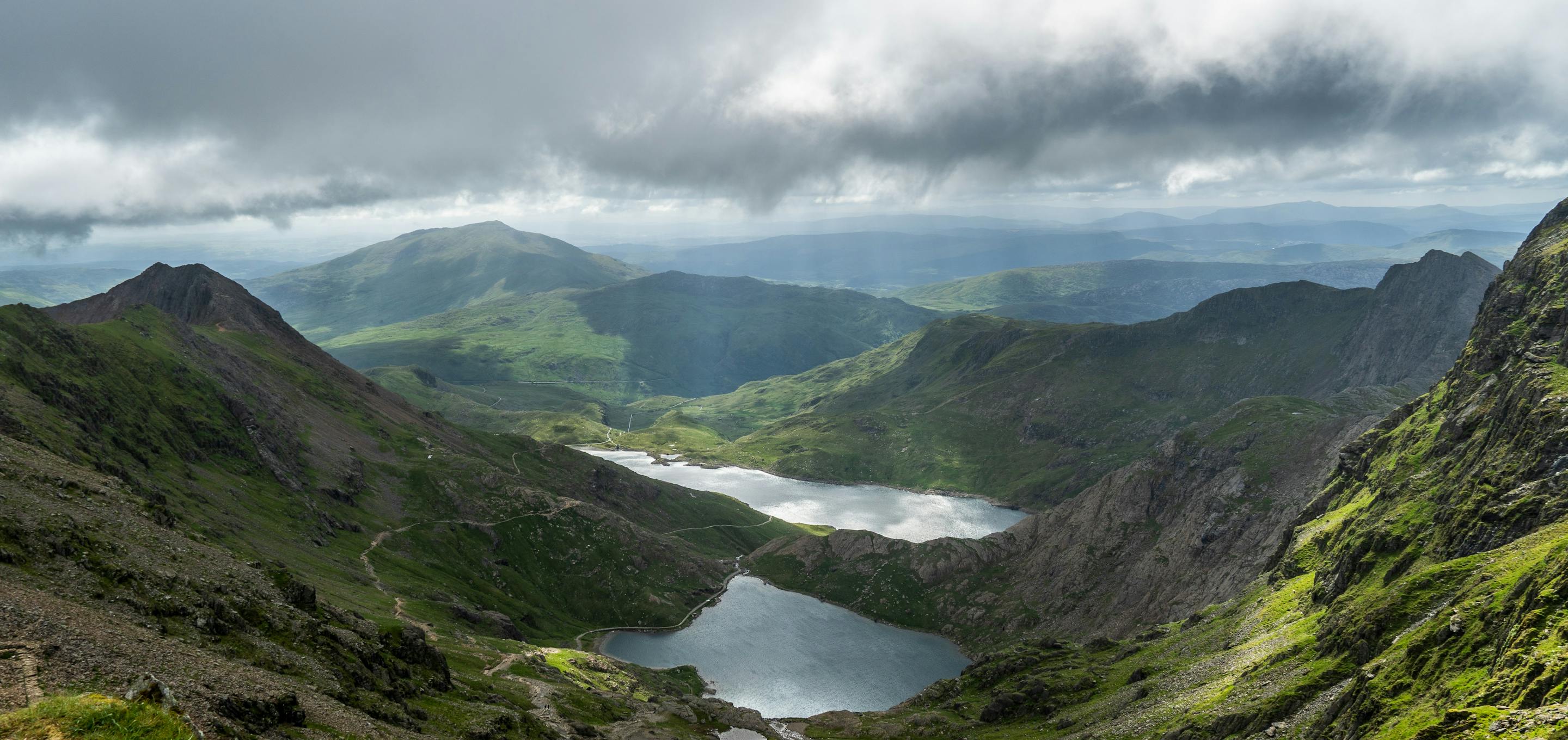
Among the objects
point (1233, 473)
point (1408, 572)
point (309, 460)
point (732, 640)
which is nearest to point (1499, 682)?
point (1408, 572)

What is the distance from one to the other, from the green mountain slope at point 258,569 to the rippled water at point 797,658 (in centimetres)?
1016

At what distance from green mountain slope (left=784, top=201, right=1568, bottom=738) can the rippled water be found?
69.6 feet

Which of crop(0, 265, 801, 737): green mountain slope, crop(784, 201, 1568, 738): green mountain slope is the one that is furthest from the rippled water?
crop(784, 201, 1568, 738): green mountain slope

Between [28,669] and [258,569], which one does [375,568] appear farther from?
[28,669]

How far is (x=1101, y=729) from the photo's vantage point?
310 ft

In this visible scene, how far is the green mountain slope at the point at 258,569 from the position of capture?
55.6 meters

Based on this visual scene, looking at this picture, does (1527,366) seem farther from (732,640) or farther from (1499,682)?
(732,640)

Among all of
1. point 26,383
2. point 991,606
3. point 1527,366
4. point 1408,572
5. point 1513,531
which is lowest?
point 991,606

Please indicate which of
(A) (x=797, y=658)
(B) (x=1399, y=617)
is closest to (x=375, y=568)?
(A) (x=797, y=658)

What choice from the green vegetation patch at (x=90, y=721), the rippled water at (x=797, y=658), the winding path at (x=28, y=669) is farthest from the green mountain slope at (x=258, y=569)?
the rippled water at (x=797, y=658)

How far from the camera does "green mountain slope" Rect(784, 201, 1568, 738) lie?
53969 millimetres

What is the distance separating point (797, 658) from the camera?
6860 inches

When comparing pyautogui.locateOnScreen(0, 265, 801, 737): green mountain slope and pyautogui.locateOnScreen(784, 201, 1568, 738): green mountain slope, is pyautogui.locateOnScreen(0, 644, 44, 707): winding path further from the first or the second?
pyautogui.locateOnScreen(784, 201, 1568, 738): green mountain slope

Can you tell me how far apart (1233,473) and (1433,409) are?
218 ft
